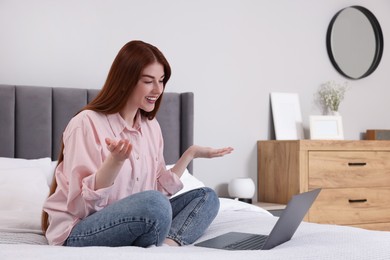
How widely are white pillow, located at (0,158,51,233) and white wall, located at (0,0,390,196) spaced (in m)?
0.82

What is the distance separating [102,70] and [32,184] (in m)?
1.17

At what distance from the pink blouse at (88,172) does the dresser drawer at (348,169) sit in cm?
174

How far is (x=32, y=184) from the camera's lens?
2477 millimetres

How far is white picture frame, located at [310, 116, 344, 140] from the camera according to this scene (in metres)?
4.07

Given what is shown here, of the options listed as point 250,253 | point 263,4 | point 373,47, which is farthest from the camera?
point 373,47

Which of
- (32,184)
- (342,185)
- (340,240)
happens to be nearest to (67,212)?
(32,184)

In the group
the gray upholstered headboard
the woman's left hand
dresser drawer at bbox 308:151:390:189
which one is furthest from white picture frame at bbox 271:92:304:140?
the woman's left hand

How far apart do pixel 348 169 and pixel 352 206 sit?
0.79ft

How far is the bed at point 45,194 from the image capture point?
1.52 metres

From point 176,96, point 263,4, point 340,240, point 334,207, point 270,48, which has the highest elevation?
point 263,4

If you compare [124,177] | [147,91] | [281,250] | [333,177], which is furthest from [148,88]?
[333,177]

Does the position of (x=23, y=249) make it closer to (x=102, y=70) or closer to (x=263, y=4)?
(x=102, y=70)

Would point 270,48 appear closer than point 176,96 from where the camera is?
No

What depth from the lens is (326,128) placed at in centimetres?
412
